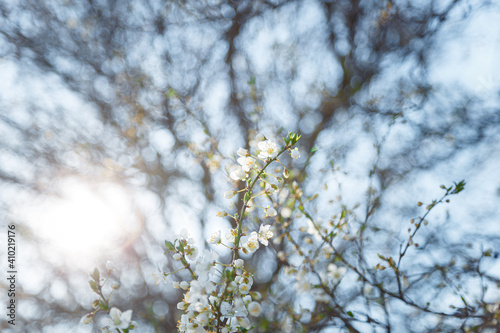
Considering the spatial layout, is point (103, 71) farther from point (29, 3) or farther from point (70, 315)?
point (70, 315)

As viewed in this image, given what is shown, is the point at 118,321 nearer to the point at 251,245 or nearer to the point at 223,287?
the point at 223,287

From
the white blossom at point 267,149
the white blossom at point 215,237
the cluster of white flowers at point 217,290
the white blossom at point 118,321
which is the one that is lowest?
the white blossom at point 118,321

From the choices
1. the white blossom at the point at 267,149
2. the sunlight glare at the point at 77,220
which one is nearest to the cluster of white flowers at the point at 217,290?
the white blossom at the point at 267,149

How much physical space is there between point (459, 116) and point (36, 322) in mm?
5859

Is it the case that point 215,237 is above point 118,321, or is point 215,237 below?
above

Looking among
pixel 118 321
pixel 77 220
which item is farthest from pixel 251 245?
pixel 77 220

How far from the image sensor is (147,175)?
4.13 metres

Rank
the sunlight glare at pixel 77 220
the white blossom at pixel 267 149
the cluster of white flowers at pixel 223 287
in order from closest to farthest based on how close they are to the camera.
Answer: the cluster of white flowers at pixel 223 287
the white blossom at pixel 267 149
the sunlight glare at pixel 77 220

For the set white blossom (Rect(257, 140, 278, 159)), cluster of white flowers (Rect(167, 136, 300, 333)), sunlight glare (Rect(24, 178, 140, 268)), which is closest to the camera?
cluster of white flowers (Rect(167, 136, 300, 333))

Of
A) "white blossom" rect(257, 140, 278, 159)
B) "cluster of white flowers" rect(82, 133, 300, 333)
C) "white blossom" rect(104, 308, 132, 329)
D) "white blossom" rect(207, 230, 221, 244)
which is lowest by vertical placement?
"white blossom" rect(104, 308, 132, 329)

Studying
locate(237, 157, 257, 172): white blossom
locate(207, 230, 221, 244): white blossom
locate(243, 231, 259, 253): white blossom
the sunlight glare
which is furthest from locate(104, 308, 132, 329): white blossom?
the sunlight glare

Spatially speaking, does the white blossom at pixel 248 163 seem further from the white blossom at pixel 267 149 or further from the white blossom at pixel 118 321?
the white blossom at pixel 118 321

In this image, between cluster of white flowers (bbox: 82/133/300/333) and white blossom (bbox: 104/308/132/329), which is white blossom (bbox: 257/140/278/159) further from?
white blossom (bbox: 104/308/132/329)

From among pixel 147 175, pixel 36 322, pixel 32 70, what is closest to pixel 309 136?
pixel 147 175
